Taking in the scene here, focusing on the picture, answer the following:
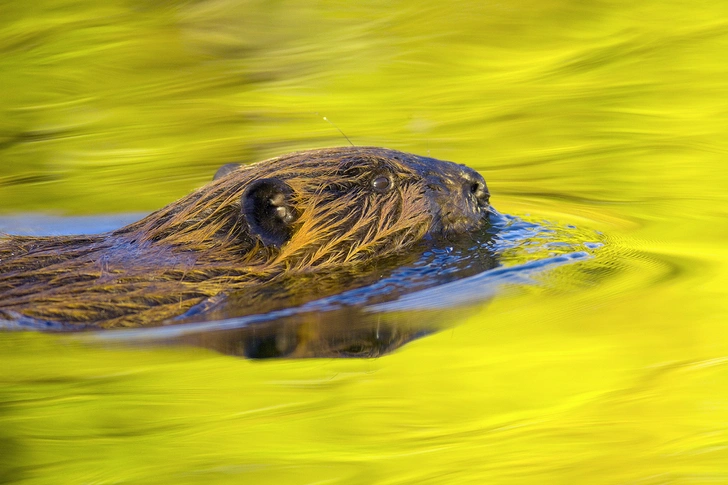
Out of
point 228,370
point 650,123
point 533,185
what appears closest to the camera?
point 228,370

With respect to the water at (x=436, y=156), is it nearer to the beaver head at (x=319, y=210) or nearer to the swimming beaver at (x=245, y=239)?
the swimming beaver at (x=245, y=239)

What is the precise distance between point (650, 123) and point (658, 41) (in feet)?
5.89

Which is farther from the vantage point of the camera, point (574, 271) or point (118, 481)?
point (574, 271)

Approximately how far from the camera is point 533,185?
21.5 ft

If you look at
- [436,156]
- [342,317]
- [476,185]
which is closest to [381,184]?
[476,185]

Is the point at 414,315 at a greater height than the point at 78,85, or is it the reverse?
the point at 78,85

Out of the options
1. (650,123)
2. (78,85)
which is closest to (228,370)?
(650,123)

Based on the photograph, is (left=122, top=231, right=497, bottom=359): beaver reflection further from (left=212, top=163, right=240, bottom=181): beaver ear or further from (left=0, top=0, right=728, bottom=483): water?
(left=212, top=163, right=240, bottom=181): beaver ear

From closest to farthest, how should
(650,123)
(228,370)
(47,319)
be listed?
(228,370) < (47,319) < (650,123)

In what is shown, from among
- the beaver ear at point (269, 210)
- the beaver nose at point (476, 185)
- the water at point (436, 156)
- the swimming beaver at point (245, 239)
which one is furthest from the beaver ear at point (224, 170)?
the water at point (436, 156)

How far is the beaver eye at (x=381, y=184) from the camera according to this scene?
4.83 meters

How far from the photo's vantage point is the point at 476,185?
5.11 metres

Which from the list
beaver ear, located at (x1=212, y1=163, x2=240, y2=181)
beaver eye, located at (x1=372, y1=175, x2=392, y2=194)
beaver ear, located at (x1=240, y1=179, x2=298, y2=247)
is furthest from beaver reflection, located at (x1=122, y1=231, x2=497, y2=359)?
beaver ear, located at (x1=212, y1=163, x2=240, y2=181)

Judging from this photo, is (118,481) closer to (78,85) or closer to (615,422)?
(615,422)
